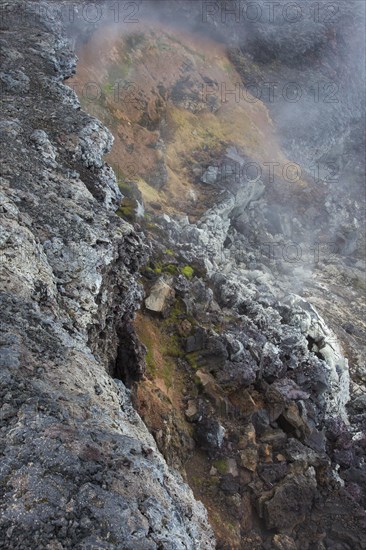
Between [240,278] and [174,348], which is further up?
[240,278]

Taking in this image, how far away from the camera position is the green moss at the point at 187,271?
644 inches

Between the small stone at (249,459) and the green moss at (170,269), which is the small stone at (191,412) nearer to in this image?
the small stone at (249,459)

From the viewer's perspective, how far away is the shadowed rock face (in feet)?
12.2

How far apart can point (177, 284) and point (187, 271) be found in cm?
184

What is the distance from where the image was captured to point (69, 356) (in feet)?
17.9

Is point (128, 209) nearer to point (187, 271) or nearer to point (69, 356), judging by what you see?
point (187, 271)

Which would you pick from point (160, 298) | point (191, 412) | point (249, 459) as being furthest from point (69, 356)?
point (160, 298)

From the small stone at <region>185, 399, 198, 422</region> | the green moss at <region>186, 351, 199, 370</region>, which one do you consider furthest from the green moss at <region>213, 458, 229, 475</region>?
the green moss at <region>186, 351, 199, 370</region>

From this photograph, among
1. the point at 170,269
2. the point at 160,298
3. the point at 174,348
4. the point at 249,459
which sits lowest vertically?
the point at 249,459

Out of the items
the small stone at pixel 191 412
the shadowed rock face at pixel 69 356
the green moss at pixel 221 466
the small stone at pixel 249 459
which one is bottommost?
the green moss at pixel 221 466

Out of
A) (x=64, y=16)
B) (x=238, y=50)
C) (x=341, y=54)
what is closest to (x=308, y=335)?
(x=64, y=16)

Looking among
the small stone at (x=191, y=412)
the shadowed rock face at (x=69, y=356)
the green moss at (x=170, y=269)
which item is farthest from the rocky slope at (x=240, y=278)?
the shadowed rock face at (x=69, y=356)

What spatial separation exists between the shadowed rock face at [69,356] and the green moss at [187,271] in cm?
644

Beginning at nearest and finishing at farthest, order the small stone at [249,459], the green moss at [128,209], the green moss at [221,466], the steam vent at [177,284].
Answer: the steam vent at [177,284] → the green moss at [221,466] → the small stone at [249,459] → the green moss at [128,209]
